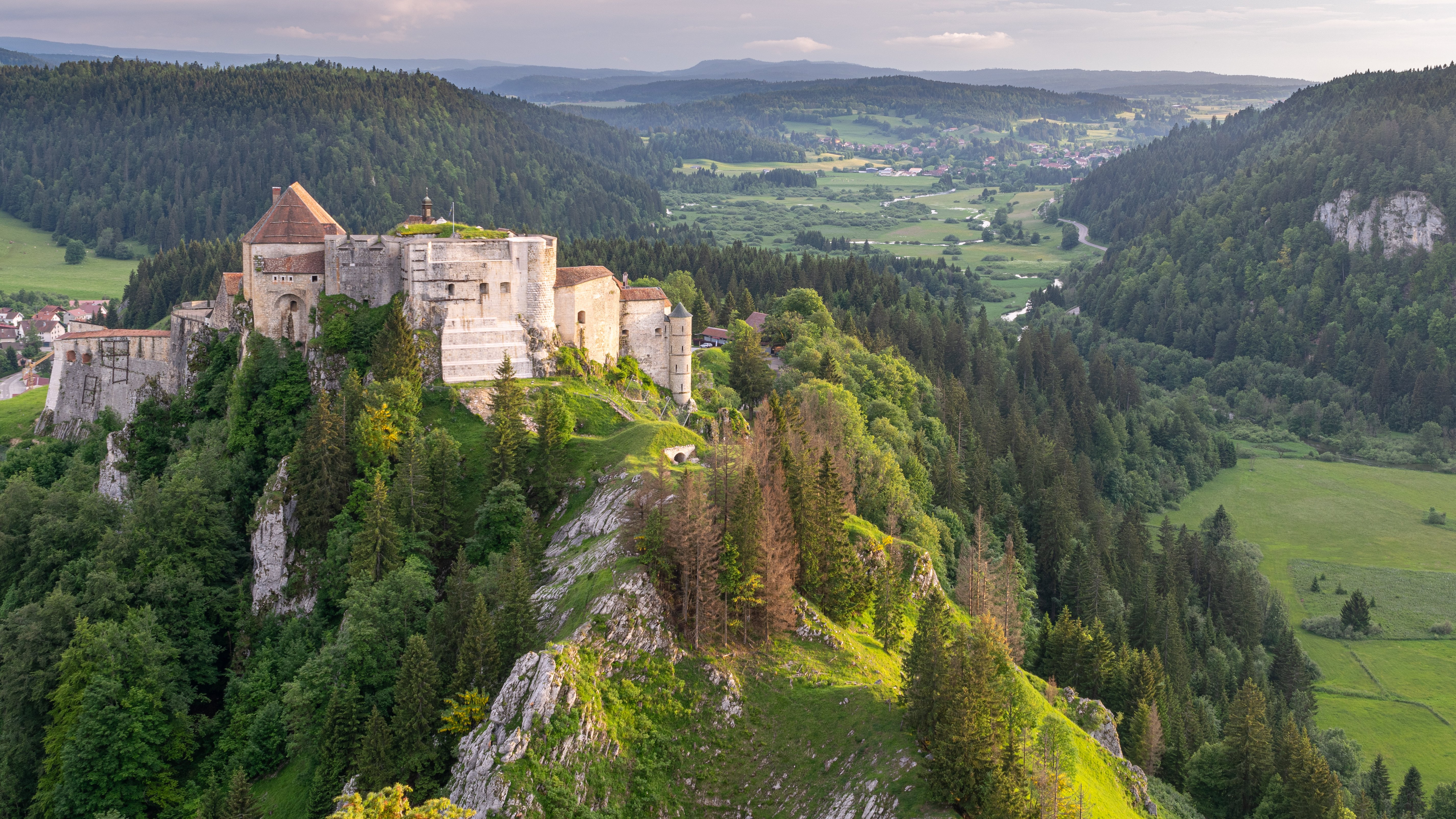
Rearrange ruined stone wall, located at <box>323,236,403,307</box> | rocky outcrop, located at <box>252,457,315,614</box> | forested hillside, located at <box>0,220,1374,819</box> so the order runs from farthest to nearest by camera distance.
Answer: ruined stone wall, located at <box>323,236,403,307</box> → rocky outcrop, located at <box>252,457,315,614</box> → forested hillside, located at <box>0,220,1374,819</box>

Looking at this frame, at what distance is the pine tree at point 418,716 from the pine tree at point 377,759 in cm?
37

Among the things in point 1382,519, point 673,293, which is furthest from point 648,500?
point 1382,519

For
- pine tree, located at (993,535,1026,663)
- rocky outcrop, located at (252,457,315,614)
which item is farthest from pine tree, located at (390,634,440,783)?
pine tree, located at (993,535,1026,663)

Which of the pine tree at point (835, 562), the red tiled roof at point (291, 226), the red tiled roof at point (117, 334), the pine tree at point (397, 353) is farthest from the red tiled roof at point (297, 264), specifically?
the pine tree at point (835, 562)

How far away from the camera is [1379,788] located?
7975cm

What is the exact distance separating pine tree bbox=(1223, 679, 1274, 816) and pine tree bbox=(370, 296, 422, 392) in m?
56.8

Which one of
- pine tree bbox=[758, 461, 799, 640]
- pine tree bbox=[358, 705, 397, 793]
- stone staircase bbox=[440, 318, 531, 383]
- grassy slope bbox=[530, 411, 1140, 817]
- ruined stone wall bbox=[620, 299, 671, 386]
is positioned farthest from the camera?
ruined stone wall bbox=[620, 299, 671, 386]

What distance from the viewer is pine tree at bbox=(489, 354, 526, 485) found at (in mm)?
65375

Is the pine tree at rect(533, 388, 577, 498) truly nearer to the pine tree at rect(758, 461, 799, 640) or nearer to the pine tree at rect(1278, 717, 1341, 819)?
the pine tree at rect(758, 461, 799, 640)

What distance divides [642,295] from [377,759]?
4312 centimetres

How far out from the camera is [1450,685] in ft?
332

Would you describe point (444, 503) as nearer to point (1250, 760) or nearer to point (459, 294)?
point (459, 294)

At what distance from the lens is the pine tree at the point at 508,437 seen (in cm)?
6538

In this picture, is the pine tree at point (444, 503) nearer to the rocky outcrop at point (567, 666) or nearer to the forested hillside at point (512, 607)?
the forested hillside at point (512, 607)
